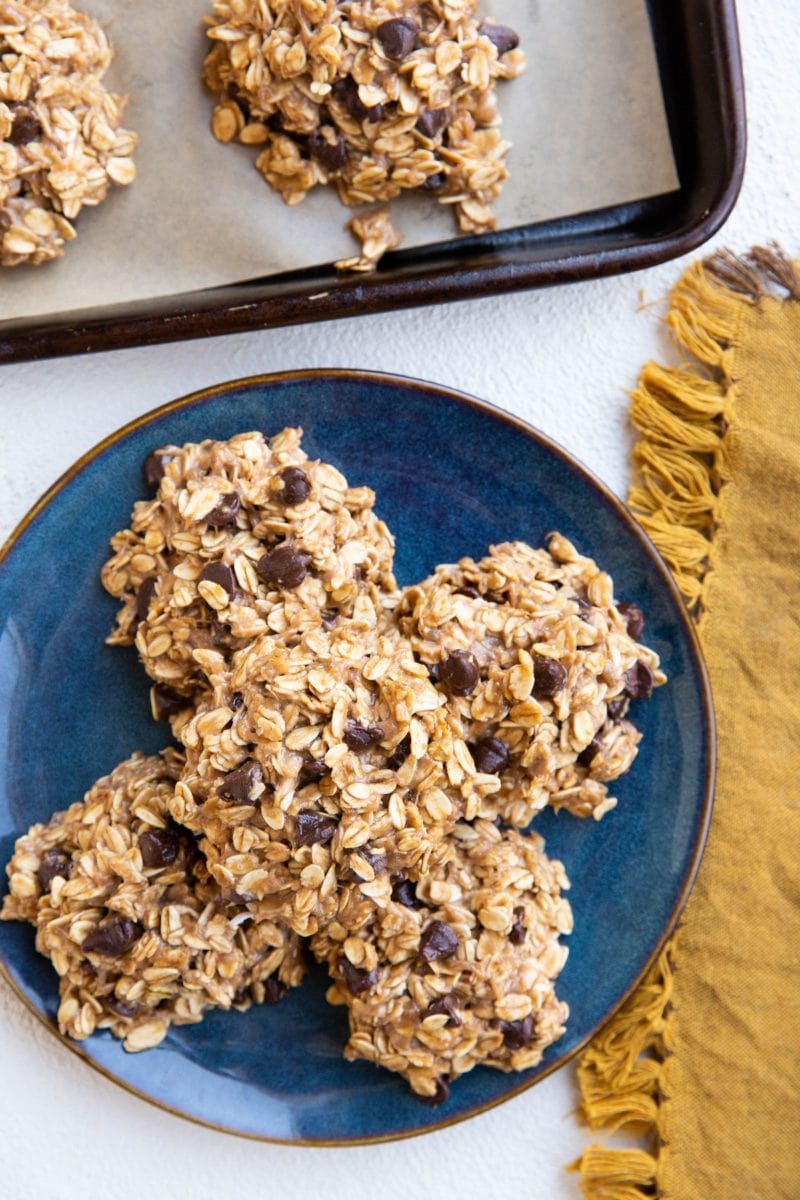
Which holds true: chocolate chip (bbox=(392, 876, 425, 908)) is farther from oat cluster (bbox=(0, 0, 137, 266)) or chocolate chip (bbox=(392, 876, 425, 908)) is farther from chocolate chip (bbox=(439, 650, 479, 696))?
oat cluster (bbox=(0, 0, 137, 266))

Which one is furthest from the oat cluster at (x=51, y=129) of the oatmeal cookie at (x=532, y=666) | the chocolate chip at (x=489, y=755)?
the chocolate chip at (x=489, y=755)

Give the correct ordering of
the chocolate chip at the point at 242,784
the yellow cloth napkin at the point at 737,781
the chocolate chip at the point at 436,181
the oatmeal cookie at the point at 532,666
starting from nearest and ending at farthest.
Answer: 1. the chocolate chip at the point at 242,784
2. the oatmeal cookie at the point at 532,666
3. the chocolate chip at the point at 436,181
4. the yellow cloth napkin at the point at 737,781

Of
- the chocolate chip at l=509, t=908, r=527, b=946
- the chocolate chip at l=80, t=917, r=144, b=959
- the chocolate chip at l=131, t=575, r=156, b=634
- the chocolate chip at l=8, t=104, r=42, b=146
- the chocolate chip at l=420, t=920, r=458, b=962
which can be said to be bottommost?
the chocolate chip at l=509, t=908, r=527, b=946

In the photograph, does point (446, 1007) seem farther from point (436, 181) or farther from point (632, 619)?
point (436, 181)

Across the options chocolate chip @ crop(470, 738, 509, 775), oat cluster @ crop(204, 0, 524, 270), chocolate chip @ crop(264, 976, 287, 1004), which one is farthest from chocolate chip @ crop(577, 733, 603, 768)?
oat cluster @ crop(204, 0, 524, 270)

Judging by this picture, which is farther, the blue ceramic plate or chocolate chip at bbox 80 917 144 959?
the blue ceramic plate

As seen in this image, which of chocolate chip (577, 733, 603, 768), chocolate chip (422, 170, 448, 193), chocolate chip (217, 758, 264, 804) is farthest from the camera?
chocolate chip (422, 170, 448, 193)

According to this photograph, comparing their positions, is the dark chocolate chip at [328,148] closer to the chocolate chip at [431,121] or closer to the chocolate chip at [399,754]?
the chocolate chip at [431,121]
